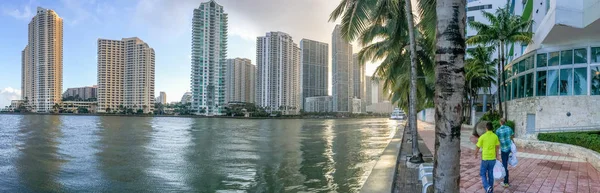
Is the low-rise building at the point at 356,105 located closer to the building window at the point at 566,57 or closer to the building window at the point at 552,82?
the building window at the point at 552,82

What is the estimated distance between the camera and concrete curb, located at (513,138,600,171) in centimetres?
964

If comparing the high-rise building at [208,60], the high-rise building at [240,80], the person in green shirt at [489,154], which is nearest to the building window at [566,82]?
the person in green shirt at [489,154]

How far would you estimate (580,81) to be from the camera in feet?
50.4

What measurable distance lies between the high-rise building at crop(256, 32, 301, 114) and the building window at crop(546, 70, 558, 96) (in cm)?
13401

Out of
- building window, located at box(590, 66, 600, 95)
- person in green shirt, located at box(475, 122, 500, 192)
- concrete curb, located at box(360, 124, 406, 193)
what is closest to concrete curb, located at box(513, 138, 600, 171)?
building window, located at box(590, 66, 600, 95)

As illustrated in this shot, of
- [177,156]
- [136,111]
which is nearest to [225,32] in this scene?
[136,111]

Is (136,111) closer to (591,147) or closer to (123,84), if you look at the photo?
(123,84)

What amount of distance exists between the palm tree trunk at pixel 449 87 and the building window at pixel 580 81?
1589cm

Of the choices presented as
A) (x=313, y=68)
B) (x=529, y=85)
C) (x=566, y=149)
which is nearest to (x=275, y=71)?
(x=313, y=68)

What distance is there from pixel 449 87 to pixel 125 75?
173978 mm

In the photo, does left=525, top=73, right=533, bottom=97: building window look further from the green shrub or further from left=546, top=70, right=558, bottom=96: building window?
the green shrub

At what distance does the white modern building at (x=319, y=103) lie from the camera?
156375mm

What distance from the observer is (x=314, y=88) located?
17625cm

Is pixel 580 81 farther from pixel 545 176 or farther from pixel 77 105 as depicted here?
pixel 77 105
